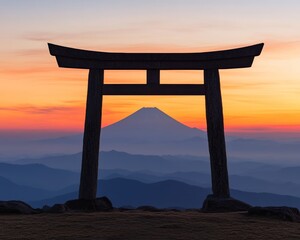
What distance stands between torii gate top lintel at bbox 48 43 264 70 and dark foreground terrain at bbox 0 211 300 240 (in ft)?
15.9

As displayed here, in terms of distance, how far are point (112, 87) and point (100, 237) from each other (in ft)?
21.2

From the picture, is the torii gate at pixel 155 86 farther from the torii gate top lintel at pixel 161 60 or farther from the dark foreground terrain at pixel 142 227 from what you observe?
the dark foreground terrain at pixel 142 227

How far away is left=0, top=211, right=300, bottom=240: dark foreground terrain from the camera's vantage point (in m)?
10.0

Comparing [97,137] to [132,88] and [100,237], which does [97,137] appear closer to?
[132,88]

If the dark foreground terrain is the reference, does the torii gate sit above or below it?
above

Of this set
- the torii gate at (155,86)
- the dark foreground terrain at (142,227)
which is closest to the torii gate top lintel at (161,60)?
the torii gate at (155,86)

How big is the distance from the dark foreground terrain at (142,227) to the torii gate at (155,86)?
106 inches

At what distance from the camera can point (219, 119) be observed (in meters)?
15.4

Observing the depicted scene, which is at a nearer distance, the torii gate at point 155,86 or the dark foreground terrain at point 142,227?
the dark foreground terrain at point 142,227

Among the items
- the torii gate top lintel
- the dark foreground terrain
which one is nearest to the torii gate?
the torii gate top lintel

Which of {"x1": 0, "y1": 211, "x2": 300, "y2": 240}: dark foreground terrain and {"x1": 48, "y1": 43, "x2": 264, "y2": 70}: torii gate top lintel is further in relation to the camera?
{"x1": 48, "y1": 43, "x2": 264, "y2": 70}: torii gate top lintel

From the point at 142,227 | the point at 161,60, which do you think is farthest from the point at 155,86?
the point at 142,227

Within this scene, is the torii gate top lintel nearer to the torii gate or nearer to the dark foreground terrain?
the torii gate

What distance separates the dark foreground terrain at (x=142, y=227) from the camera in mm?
10039
